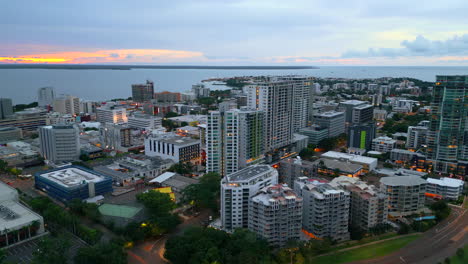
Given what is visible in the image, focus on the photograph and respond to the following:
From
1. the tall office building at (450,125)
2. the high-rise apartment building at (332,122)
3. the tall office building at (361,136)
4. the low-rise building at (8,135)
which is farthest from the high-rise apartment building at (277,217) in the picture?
the low-rise building at (8,135)

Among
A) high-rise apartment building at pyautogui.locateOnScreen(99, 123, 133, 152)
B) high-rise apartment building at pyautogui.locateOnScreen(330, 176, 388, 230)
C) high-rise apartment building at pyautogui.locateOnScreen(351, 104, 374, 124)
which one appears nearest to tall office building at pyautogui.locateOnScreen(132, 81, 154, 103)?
high-rise apartment building at pyautogui.locateOnScreen(99, 123, 133, 152)

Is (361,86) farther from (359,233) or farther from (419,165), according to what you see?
(359,233)

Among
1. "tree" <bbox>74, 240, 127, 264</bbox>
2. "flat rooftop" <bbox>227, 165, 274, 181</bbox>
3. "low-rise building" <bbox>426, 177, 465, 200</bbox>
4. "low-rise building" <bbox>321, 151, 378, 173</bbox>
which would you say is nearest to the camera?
"tree" <bbox>74, 240, 127, 264</bbox>

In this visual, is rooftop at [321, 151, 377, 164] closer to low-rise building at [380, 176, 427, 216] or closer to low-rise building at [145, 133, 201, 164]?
low-rise building at [380, 176, 427, 216]

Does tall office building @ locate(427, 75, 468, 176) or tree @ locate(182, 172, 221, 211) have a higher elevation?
tall office building @ locate(427, 75, 468, 176)

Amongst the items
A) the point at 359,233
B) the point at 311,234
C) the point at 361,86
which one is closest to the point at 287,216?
the point at 311,234

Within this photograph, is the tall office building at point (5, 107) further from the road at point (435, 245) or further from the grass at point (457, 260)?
the grass at point (457, 260)
